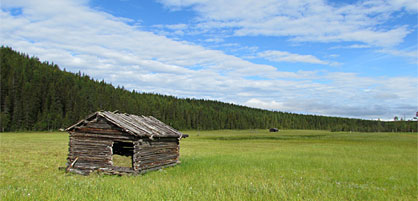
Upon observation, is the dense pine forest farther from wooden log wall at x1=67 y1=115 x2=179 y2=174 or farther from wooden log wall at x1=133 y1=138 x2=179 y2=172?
wooden log wall at x1=133 y1=138 x2=179 y2=172

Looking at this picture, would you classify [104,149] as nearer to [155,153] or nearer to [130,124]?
[130,124]

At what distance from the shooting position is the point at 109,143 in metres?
19.8

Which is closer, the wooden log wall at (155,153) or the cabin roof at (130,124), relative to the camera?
the cabin roof at (130,124)

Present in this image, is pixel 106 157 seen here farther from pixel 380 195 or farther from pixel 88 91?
pixel 88 91

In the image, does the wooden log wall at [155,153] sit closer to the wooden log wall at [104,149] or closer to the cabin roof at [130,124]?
the wooden log wall at [104,149]

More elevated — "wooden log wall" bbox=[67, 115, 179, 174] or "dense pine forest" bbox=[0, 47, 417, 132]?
"dense pine forest" bbox=[0, 47, 417, 132]

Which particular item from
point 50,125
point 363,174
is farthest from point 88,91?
point 363,174

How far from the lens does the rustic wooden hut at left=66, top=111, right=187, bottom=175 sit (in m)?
19.0

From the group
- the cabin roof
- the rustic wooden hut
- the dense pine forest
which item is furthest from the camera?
the dense pine forest

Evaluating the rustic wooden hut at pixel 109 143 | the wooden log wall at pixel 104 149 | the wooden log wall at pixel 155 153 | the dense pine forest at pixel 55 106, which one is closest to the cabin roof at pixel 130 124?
the rustic wooden hut at pixel 109 143

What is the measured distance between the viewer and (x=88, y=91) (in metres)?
137

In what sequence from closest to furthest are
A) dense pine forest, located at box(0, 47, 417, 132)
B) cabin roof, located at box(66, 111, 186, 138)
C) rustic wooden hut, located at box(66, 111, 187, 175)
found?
cabin roof, located at box(66, 111, 186, 138)
rustic wooden hut, located at box(66, 111, 187, 175)
dense pine forest, located at box(0, 47, 417, 132)

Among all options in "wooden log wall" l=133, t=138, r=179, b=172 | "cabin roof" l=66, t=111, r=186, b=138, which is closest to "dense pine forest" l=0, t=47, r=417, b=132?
"cabin roof" l=66, t=111, r=186, b=138

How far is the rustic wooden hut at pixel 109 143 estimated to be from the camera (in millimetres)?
19047
